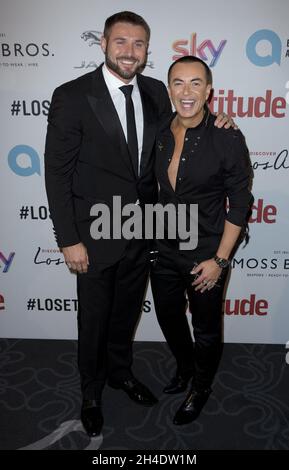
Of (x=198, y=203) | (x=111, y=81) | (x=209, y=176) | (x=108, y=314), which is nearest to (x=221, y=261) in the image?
(x=198, y=203)

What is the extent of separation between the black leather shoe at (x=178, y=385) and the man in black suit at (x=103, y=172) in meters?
0.45

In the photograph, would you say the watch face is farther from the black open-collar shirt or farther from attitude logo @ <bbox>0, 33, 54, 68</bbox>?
attitude logo @ <bbox>0, 33, 54, 68</bbox>

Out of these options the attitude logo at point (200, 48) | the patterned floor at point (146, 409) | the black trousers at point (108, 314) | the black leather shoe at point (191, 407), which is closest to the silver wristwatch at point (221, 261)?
the black trousers at point (108, 314)

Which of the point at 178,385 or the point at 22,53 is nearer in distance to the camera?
the point at 22,53

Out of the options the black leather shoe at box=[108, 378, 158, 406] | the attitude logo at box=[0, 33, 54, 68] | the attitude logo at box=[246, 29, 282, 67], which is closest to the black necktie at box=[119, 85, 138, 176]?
the attitude logo at box=[0, 33, 54, 68]

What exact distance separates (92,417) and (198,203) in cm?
140

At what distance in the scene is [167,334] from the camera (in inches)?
105

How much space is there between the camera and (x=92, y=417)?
252cm

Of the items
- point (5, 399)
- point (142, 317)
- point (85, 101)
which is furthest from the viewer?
point (142, 317)

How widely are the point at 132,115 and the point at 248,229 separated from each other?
1.32m

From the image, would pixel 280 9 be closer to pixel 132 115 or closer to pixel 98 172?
pixel 132 115

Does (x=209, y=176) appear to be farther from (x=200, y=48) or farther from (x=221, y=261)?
(x=200, y=48)

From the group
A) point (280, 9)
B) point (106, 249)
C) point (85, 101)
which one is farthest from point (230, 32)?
point (106, 249)

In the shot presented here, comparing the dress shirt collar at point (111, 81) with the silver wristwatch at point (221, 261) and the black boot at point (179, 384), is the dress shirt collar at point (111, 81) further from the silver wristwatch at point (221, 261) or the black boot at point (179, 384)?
the black boot at point (179, 384)
